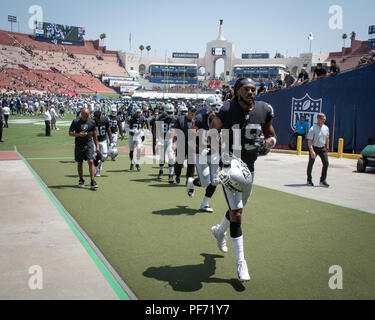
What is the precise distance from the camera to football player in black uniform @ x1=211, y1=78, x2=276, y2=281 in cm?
420

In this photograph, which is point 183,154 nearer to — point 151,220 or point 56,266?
point 151,220

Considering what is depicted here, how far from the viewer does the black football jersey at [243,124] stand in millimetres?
4328

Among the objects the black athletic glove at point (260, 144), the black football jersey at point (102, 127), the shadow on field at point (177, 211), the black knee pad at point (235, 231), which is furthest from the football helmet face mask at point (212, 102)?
the black football jersey at point (102, 127)

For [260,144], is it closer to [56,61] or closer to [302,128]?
[302,128]

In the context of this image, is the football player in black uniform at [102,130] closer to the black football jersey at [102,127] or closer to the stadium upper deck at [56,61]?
the black football jersey at [102,127]

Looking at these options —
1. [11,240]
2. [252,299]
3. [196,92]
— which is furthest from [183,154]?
[196,92]

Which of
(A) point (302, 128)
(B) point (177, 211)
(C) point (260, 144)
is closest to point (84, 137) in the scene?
(B) point (177, 211)

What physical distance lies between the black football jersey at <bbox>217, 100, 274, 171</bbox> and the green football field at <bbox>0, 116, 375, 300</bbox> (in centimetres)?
149

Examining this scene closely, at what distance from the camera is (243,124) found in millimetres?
4348

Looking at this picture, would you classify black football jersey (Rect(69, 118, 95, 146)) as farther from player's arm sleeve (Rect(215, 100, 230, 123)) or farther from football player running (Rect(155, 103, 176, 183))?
player's arm sleeve (Rect(215, 100, 230, 123))

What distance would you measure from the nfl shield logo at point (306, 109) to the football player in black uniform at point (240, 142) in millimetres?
14115

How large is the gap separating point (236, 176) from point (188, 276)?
1330 millimetres

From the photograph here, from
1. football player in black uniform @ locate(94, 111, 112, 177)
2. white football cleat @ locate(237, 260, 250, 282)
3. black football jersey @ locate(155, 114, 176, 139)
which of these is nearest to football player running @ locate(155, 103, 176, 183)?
black football jersey @ locate(155, 114, 176, 139)
